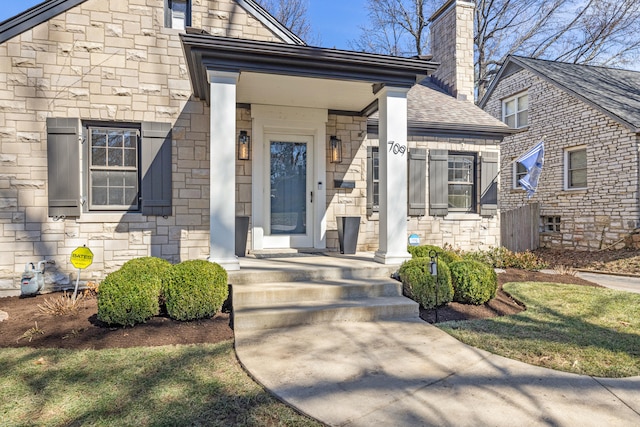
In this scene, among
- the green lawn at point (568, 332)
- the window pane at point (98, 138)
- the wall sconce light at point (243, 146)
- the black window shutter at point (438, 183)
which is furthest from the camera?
the black window shutter at point (438, 183)

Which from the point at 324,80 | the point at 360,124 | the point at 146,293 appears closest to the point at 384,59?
the point at 324,80

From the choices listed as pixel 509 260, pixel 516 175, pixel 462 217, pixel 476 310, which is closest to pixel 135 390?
pixel 476 310

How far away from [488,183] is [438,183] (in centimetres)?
117

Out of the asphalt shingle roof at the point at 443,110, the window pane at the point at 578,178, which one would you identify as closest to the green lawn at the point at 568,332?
the asphalt shingle roof at the point at 443,110

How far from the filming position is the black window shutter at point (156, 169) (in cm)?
564

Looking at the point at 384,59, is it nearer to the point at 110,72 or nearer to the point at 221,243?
the point at 221,243

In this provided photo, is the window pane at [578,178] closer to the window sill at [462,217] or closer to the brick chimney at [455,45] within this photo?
the brick chimney at [455,45]

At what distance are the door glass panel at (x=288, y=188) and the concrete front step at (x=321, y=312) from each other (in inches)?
A: 99.3

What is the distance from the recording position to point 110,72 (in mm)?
5598

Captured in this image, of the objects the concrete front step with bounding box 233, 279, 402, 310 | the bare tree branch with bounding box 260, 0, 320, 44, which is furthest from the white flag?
the bare tree branch with bounding box 260, 0, 320, 44

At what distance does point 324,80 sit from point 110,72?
3.24 m

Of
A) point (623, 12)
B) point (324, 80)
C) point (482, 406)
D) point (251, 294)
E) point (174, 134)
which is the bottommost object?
point (482, 406)

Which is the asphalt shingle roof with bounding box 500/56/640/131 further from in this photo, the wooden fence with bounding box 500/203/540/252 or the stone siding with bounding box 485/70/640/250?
the wooden fence with bounding box 500/203/540/252

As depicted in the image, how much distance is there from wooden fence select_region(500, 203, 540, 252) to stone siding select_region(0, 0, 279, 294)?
835 cm
